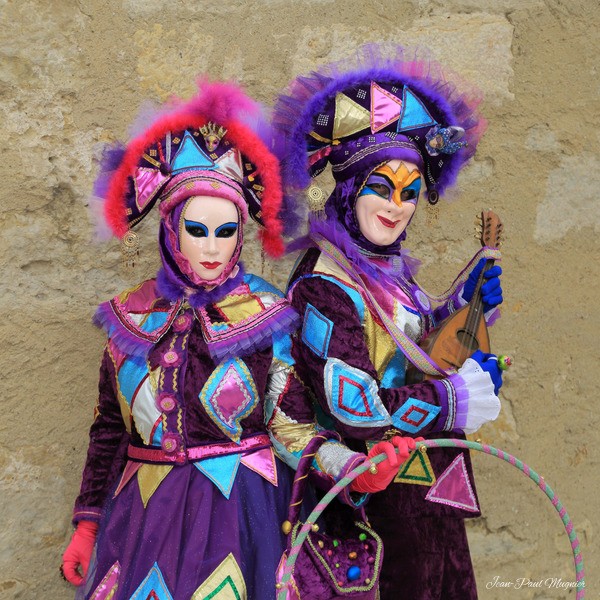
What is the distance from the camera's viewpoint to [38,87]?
3215 millimetres

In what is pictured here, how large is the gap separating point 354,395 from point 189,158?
2.75 feet

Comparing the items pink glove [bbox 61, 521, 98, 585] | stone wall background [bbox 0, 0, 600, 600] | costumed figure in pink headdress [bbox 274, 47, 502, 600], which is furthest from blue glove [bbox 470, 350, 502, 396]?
pink glove [bbox 61, 521, 98, 585]

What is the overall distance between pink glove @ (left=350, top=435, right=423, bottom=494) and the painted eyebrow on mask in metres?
0.78

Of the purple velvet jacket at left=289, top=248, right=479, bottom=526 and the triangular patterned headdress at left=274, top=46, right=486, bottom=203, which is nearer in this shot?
the purple velvet jacket at left=289, top=248, right=479, bottom=526

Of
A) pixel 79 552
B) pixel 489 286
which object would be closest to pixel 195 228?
pixel 489 286

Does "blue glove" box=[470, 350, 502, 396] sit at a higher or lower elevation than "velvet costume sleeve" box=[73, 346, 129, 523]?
higher

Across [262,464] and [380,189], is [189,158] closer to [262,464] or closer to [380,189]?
[380,189]

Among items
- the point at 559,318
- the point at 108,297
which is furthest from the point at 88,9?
the point at 559,318

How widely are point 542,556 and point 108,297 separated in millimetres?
2145

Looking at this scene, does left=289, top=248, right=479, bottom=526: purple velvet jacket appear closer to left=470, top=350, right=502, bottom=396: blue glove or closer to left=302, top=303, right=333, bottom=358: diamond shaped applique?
left=302, top=303, right=333, bottom=358: diamond shaped applique

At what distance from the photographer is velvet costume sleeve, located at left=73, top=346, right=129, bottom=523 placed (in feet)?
Answer: 9.23

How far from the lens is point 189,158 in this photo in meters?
2.70

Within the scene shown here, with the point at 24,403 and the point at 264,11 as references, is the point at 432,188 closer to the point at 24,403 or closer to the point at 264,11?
the point at 264,11

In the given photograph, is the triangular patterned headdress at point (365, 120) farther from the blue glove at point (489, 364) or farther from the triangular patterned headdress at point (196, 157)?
the blue glove at point (489, 364)
